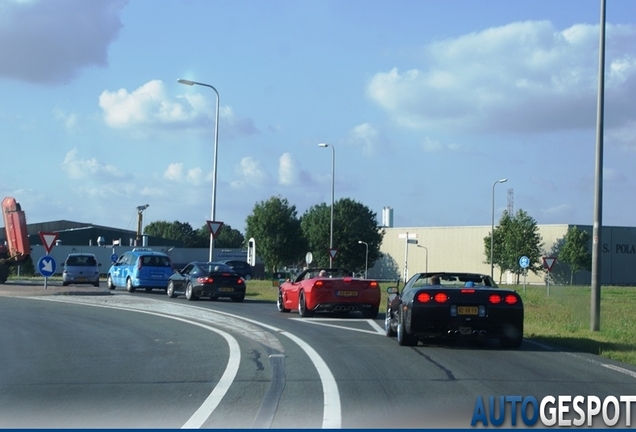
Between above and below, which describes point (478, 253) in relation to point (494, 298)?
above

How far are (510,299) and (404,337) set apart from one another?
186cm

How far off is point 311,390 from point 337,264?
84294 millimetres

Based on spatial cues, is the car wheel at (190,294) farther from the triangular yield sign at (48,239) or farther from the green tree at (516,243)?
the green tree at (516,243)

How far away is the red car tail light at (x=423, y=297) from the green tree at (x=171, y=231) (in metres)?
140

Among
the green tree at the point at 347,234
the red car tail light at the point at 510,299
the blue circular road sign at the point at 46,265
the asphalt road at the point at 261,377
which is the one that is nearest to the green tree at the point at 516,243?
the green tree at the point at 347,234

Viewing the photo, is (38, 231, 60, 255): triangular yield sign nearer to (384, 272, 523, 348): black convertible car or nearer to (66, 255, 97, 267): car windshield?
(66, 255, 97, 267): car windshield

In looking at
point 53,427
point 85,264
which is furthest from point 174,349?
point 85,264

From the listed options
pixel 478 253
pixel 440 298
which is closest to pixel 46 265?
pixel 440 298

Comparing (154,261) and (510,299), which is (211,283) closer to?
(154,261)

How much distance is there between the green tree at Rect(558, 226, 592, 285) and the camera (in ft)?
298

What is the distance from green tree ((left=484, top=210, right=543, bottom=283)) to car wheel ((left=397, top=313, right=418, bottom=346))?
74.0m

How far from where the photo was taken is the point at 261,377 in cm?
1100

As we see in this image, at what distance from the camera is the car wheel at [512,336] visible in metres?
14.3

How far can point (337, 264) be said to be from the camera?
309 ft
